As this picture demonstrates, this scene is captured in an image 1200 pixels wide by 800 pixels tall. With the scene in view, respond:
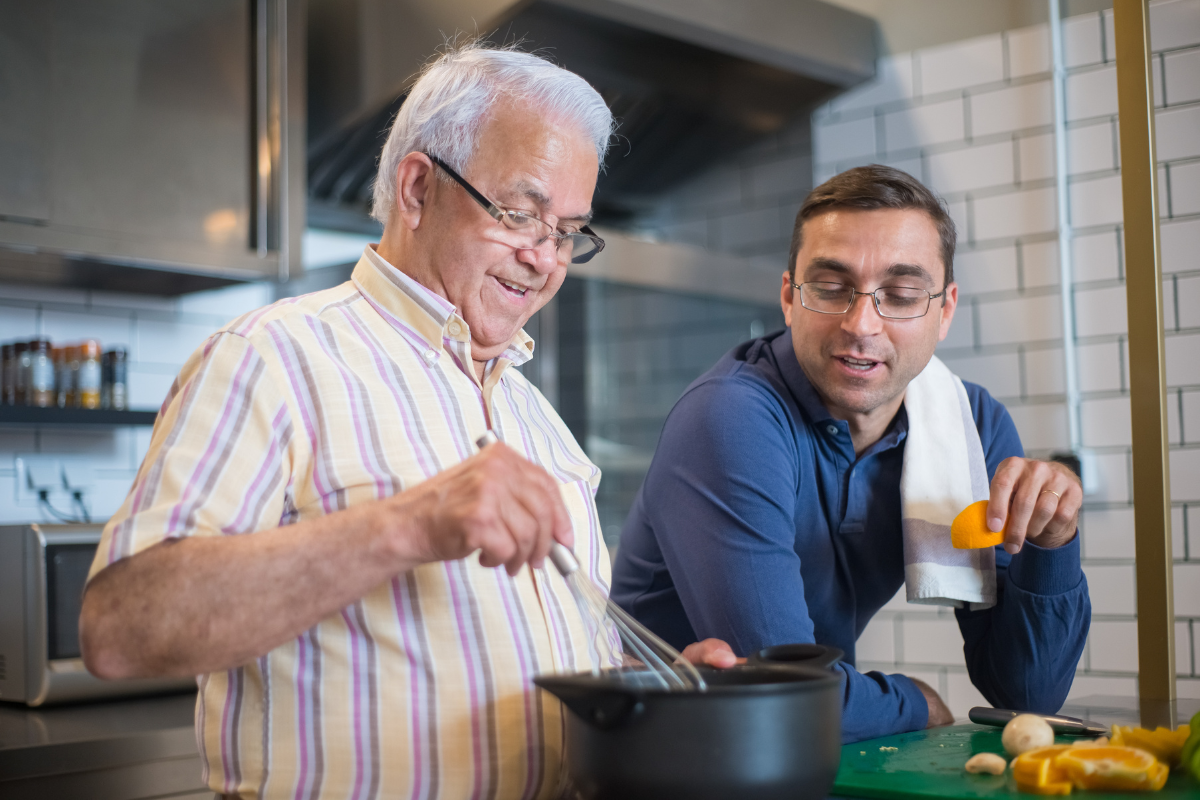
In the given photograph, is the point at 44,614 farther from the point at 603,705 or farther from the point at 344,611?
the point at 603,705

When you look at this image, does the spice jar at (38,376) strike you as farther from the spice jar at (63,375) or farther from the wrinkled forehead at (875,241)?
the wrinkled forehead at (875,241)

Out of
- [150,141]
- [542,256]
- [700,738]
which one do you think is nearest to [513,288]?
[542,256]

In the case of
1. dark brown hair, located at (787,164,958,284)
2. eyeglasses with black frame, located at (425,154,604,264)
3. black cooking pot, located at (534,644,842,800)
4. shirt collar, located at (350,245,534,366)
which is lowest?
black cooking pot, located at (534,644,842,800)

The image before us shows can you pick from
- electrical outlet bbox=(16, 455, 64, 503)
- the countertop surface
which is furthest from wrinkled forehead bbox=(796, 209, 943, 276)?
electrical outlet bbox=(16, 455, 64, 503)

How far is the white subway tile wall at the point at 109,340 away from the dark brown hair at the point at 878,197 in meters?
1.56

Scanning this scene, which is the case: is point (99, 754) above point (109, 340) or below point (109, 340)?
below

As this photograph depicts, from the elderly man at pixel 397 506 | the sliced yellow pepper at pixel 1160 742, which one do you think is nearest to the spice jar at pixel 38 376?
the elderly man at pixel 397 506

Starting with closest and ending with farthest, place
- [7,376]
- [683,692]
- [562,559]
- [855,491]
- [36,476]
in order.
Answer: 1. [683,692]
2. [562,559]
3. [855,491]
4. [7,376]
5. [36,476]

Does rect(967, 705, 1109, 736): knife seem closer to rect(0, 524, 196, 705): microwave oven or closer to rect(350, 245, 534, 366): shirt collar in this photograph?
rect(350, 245, 534, 366): shirt collar

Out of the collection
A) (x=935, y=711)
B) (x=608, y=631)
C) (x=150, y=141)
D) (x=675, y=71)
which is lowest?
(x=935, y=711)

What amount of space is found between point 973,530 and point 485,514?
28.9 inches

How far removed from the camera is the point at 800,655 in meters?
0.98

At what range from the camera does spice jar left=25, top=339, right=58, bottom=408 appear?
2.25m

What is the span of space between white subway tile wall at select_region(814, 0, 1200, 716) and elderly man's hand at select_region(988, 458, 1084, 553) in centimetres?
107
